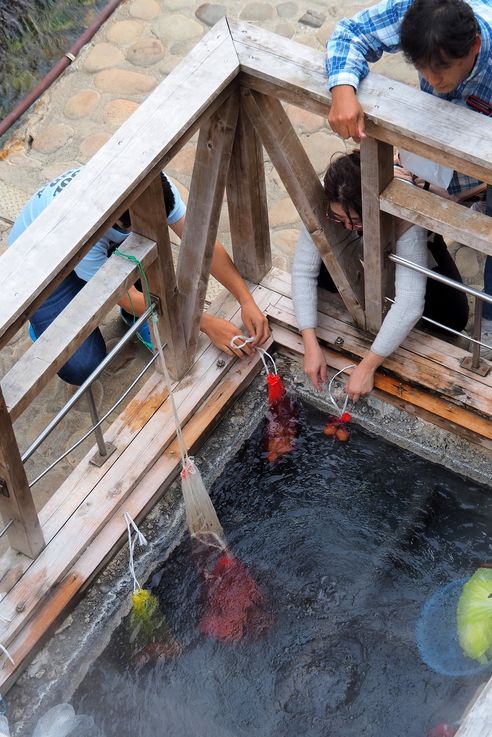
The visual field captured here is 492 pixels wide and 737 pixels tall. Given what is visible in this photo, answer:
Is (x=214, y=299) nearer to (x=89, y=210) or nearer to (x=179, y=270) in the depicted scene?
(x=179, y=270)

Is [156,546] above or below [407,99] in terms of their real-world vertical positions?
below

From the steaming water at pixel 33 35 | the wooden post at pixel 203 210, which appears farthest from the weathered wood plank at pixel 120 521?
the steaming water at pixel 33 35

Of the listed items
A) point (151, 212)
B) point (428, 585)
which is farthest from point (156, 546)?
point (151, 212)

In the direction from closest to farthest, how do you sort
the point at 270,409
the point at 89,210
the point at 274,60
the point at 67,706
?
the point at 89,210
the point at 274,60
the point at 67,706
the point at 270,409

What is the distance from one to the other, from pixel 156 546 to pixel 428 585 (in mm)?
939

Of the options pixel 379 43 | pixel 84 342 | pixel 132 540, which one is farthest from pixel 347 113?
pixel 132 540

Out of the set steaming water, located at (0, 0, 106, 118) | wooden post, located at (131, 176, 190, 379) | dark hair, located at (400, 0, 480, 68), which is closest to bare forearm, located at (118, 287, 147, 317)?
wooden post, located at (131, 176, 190, 379)

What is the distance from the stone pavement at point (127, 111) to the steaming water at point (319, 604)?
80 cm

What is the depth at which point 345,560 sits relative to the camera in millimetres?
3559

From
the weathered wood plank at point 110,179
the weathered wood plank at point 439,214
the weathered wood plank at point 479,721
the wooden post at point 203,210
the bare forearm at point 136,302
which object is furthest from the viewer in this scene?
the bare forearm at point 136,302

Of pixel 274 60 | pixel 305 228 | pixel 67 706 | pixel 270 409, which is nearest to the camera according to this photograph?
pixel 274 60

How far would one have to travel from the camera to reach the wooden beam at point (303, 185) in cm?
318

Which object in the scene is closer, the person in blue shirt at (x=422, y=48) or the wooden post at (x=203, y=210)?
the person in blue shirt at (x=422, y=48)

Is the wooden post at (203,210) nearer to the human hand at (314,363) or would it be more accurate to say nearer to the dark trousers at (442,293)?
the human hand at (314,363)
